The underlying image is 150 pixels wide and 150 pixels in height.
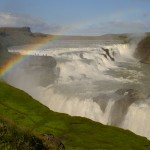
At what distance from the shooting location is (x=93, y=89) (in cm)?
5441

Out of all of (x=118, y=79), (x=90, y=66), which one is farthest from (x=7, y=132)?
(x=90, y=66)

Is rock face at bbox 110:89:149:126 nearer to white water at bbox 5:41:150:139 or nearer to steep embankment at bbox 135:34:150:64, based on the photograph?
white water at bbox 5:41:150:139

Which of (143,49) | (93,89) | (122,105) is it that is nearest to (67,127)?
(122,105)

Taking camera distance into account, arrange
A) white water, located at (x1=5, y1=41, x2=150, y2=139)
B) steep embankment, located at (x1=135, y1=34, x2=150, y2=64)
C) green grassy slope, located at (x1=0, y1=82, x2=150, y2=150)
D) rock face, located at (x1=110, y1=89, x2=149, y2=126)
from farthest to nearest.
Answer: steep embankment, located at (x1=135, y1=34, x2=150, y2=64) → rock face, located at (x1=110, y1=89, x2=149, y2=126) → white water, located at (x1=5, y1=41, x2=150, y2=139) → green grassy slope, located at (x1=0, y1=82, x2=150, y2=150)

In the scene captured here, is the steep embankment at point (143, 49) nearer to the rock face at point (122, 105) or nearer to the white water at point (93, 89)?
the white water at point (93, 89)

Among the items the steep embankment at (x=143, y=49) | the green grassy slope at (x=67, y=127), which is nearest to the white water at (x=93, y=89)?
the green grassy slope at (x=67, y=127)

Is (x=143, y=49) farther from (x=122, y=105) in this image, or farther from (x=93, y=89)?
(x=122, y=105)

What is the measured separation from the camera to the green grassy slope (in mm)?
26689

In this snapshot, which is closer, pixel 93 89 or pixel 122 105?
pixel 122 105

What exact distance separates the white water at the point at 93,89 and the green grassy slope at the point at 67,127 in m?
9.46

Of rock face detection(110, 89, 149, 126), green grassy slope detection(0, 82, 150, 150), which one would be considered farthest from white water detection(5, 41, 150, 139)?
green grassy slope detection(0, 82, 150, 150)

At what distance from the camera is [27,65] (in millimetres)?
66938

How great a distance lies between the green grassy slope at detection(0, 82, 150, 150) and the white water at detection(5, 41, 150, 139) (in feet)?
31.0

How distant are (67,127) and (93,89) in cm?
2394
